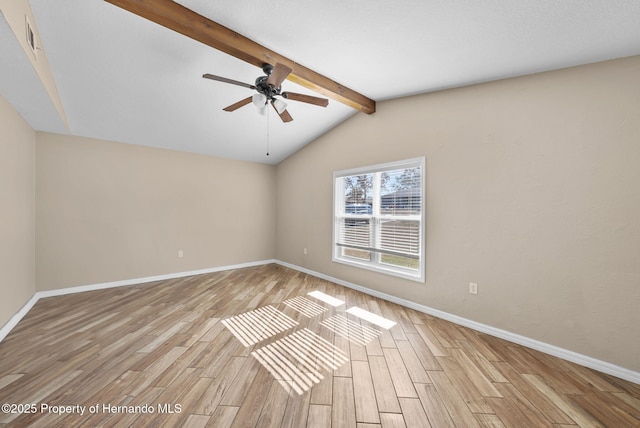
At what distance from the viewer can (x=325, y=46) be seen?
2.24 metres

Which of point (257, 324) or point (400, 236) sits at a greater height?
point (400, 236)

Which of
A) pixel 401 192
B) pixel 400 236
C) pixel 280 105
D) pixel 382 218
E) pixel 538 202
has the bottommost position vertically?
pixel 400 236

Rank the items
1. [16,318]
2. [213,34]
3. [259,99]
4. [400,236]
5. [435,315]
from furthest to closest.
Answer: [400,236] < [435,315] < [16,318] < [259,99] < [213,34]

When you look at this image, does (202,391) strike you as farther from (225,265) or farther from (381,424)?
(225,265)

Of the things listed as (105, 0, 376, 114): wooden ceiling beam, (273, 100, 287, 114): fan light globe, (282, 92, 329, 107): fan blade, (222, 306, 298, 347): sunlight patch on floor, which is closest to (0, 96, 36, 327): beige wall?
(105, 0, 376, 114): wooden ceiling beam

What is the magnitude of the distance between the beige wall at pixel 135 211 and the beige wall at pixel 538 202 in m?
3.43

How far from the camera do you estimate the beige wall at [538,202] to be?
1874mm

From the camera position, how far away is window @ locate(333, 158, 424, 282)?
3.20 metres

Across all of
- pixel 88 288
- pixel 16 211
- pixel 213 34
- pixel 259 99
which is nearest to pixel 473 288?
pixel 259 99

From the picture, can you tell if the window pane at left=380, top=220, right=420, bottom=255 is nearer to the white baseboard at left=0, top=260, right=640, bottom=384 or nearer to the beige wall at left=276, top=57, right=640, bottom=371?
the beige wall at left=276, top=57, right=640, bottom=371

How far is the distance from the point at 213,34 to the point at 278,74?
640 millimetres

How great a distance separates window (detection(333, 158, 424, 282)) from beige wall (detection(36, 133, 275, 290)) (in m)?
2.28

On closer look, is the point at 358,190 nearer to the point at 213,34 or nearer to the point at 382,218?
the point at 382,218

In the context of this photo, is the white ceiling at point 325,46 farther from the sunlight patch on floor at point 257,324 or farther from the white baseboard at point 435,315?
the sunlight patch on floor at point 257,324
